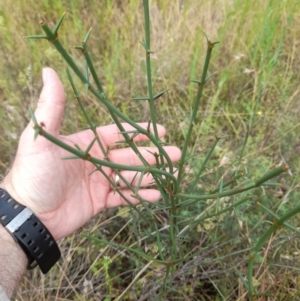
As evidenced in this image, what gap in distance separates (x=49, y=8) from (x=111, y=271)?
1.49 m

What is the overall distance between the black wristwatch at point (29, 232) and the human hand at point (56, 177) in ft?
0.16

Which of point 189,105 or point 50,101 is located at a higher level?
point 50,101

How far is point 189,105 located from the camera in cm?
180

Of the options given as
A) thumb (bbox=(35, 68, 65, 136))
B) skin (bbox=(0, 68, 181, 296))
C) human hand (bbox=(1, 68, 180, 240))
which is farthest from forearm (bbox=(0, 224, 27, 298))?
thumb (bbox=(35, 68, 65, 136))

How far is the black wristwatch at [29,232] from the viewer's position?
1168mm

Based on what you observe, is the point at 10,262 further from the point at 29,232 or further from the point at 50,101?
the point at 50,101

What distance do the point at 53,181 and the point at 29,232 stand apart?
182 mm

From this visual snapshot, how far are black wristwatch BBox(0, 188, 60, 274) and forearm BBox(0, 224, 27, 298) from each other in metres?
0.02

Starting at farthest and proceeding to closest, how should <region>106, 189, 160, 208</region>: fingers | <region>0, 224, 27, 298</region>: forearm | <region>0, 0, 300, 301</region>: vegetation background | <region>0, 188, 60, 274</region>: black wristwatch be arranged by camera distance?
<region>106, 189, 160, 208</region>: fingers
<region>0, 0, 300, 301</region>: vegetation background
<region>0, 188, 60, 274</region>: black wristwatch
<region>0, 224, 27, 298</region>: forearm

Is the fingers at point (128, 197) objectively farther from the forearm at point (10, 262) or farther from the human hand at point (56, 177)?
the forearm at point (10, 262)

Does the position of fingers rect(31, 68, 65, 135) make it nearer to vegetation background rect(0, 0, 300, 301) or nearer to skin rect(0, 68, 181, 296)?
skin rect(0, 68, 181, 296)

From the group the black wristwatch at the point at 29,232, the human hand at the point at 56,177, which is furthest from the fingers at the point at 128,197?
the black wristwatch at the point at 29,232

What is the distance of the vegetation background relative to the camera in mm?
1269

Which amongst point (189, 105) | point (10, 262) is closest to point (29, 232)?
point (10, 262)
